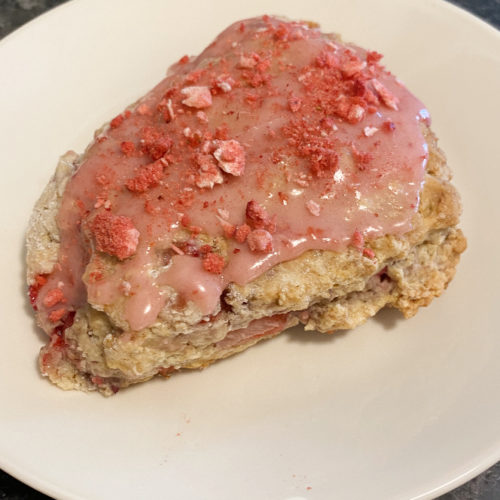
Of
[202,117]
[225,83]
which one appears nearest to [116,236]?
[202,117]

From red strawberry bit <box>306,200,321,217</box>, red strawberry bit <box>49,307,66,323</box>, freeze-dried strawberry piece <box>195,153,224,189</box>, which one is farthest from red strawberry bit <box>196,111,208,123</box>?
red strawberry bit <box>49,307,66,323</box>

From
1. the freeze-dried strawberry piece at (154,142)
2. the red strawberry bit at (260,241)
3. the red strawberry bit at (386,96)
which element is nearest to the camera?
the red strawberry bit at (260,241)

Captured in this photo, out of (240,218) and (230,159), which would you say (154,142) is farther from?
(240,218)

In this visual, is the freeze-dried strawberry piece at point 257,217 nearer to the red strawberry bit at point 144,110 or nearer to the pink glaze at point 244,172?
the pink glaze at point 244,172

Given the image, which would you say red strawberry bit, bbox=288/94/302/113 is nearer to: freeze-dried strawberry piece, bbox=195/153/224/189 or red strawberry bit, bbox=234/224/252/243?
freeze-dried strawberry piece, bbox=195/153/224/189

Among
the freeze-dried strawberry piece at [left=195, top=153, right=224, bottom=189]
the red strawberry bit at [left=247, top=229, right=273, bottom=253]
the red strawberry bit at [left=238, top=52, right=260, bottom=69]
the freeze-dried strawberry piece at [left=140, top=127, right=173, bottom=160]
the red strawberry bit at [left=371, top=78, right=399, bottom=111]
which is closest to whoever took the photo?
the red strawberry bit at [left=247, top=229, right=273, bottom=253]

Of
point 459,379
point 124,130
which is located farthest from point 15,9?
point 459,379

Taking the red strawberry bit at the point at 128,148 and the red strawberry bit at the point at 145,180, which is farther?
the red strawberry bit at the point at 128,148

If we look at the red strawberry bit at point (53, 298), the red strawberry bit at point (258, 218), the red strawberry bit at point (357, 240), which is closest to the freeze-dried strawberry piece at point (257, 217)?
the red strawberry bit at point (258, 218)
